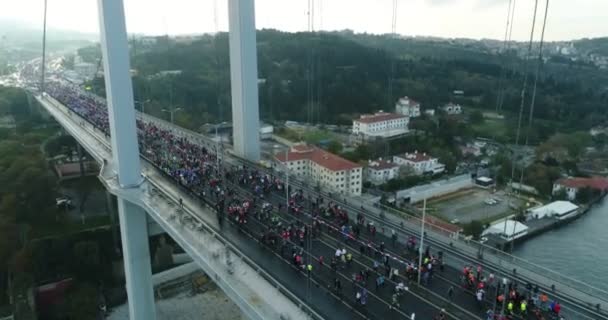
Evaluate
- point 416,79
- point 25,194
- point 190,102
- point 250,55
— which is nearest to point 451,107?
point 416,79

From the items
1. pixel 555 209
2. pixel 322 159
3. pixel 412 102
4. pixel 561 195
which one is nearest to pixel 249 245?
pixel 322 159

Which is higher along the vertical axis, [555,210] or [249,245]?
[249,245]

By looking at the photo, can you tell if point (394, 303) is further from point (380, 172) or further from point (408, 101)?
point (408, 101)

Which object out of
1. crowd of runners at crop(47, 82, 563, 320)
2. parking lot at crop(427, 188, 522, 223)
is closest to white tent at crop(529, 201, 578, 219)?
parking lot at crop(427, 188, 522, 223)

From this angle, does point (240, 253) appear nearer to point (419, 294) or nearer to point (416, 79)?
point (419, 294)

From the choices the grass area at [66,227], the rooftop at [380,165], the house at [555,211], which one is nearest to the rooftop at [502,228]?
the house at [555,211]

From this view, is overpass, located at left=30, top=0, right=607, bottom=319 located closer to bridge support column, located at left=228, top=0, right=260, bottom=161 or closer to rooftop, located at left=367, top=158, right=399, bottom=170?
bridge support column, located at left=228, top=0, right=260, bottom=161

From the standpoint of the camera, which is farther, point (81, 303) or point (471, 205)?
point (471, 205)
